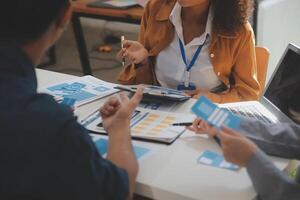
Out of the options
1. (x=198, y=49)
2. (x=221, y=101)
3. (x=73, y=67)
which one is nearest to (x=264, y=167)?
(x=221, y=101)

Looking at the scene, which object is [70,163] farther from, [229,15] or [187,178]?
[229,15]

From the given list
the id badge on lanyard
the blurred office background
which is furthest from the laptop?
the blurred office background

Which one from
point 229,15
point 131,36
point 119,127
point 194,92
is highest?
point 229,15

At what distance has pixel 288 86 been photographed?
1457mm

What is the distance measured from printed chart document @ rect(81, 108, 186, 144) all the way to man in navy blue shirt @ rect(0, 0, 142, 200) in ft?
1.39

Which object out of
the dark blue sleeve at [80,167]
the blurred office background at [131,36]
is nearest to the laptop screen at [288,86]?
the dark blue sleeve at [80,167]

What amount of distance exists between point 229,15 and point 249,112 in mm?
494

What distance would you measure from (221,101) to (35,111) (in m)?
1.08

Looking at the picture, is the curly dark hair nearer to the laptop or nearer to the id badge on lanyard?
the id badge on lanyard

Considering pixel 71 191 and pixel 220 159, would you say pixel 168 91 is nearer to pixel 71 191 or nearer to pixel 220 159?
pixel 220 159

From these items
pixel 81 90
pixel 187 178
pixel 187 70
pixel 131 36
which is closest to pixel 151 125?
pixel 187 178

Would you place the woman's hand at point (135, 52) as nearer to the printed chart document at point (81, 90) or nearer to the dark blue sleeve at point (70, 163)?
the printed chart document at point (81, 90)

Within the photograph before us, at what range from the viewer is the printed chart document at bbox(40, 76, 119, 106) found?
1591mm

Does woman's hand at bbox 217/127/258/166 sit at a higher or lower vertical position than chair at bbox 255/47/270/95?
higher
